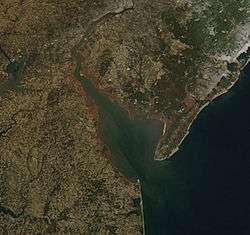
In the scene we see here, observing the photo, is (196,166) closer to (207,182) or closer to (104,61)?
(207,182)

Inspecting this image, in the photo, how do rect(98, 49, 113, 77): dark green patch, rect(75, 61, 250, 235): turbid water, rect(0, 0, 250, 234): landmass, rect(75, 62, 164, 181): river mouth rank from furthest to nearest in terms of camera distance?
1. rect(98, 49, 113, 77): dark green patch
2. rect(75, 62, 164, 181): river mouth
3. rect(0, 0, 250, 234): landmass
4. rect(75, 61, 250, 235): turbid water

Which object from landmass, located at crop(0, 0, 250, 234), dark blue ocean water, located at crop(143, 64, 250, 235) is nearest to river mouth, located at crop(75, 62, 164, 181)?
landmass, located at crop(0, 0, 250, 234)

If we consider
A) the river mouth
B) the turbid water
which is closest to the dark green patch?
the turbid water

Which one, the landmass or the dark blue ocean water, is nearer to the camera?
the dark blue ocean water

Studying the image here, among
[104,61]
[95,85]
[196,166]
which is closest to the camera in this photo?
[196,166]

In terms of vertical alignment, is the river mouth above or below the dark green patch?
below

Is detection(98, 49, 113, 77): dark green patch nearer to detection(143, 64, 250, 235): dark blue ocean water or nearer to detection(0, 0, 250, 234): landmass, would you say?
detection(0, 0, 250, 234): landmass

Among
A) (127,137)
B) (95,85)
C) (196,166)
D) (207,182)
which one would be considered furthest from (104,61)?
(207,182)

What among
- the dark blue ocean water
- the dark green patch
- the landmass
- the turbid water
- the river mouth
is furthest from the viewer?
the dark green patch
